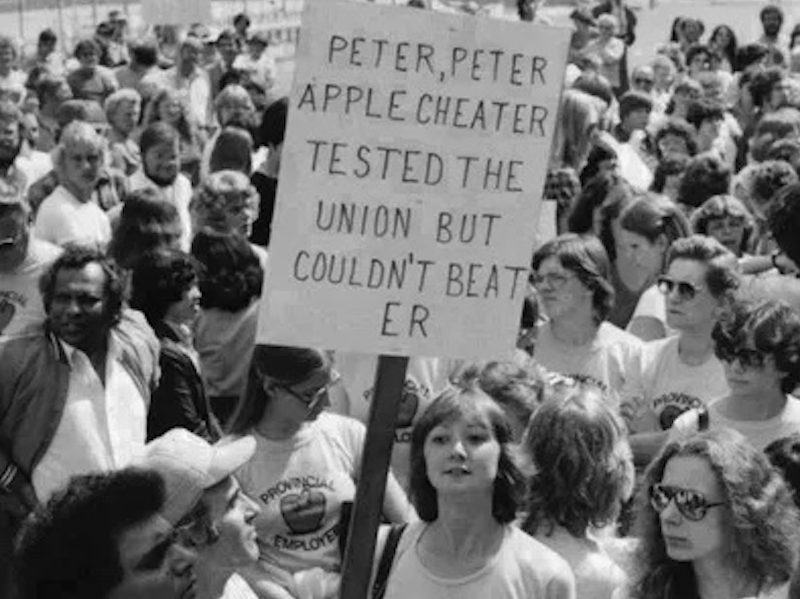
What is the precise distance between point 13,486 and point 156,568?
3060 millimetres

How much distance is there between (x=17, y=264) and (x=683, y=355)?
2.48 meters

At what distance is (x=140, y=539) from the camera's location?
4031 mm

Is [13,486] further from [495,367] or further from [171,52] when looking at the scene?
[171,52]

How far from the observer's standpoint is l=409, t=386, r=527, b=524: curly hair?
5.91m

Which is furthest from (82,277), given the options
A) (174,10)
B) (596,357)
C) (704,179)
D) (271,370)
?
(174,10)

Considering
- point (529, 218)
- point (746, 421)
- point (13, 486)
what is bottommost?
point (13, 486)

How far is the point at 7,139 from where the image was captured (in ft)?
38.1

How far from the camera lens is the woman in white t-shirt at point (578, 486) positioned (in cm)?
605

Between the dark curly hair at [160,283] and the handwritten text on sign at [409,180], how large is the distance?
3052 millimetres

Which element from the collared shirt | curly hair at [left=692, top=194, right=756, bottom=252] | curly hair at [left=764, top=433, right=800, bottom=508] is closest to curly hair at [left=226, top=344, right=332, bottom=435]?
the collared shirt

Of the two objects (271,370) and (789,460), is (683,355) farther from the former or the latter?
(789,460)

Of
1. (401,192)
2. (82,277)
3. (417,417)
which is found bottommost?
(417,417)

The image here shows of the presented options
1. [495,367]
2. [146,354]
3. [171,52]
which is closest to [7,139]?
[146,354]

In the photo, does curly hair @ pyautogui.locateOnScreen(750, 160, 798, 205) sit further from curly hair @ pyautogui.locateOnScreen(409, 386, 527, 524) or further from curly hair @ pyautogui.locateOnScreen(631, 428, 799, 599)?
curly hair @ pyautogui.locateOnScreen(631, 428, 799, 599)
